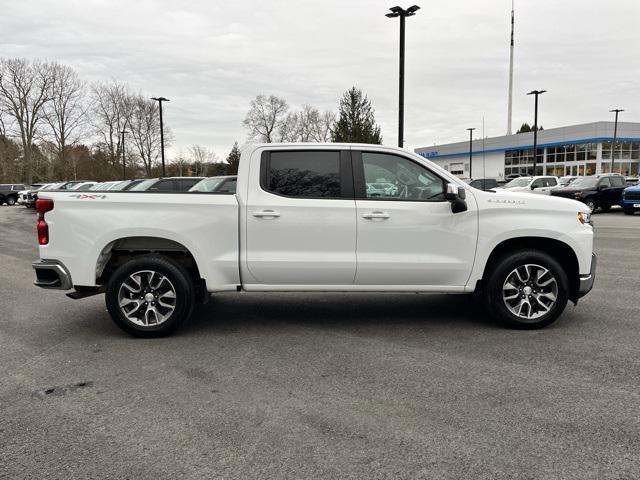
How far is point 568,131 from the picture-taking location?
60406 mm

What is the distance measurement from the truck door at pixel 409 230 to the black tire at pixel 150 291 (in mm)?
1781

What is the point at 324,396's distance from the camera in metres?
3.86

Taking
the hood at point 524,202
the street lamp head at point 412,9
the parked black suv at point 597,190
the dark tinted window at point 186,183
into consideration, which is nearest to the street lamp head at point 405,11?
the street lamp head at point 412,9

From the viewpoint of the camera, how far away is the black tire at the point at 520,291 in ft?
17.9

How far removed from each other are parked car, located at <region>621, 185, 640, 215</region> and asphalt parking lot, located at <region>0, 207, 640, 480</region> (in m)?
18.7

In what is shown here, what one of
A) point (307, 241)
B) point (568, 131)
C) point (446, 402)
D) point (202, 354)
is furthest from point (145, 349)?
point (568, 131)

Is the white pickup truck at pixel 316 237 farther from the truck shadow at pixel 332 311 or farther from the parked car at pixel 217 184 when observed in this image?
the parked car at pixel 217 184

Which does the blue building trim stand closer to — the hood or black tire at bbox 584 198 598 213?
black tire at bbox 584 198 598 213

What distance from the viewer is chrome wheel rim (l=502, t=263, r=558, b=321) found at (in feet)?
18.1

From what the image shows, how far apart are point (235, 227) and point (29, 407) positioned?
2376 mm

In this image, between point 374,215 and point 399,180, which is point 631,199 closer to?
point 399,180

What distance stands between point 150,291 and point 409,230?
2.71 m

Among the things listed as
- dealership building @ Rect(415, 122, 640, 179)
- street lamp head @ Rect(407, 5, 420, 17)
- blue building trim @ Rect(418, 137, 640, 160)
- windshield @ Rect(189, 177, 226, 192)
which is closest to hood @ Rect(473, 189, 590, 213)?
windshield @ Rect(189, 177, 226, 192)

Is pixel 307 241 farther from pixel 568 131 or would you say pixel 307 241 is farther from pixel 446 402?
pixel 568 131
